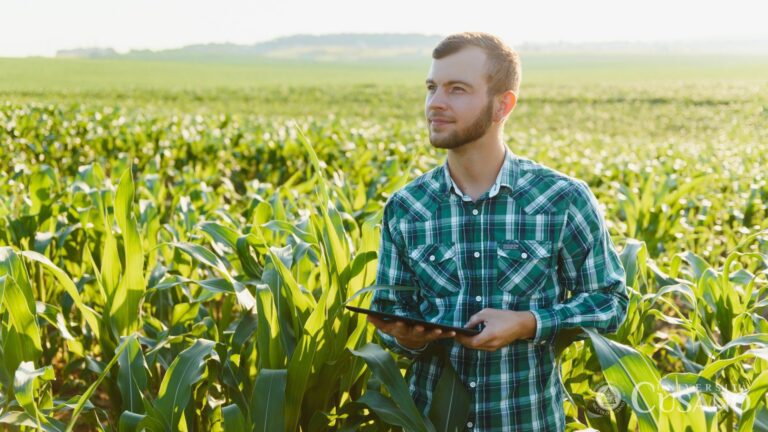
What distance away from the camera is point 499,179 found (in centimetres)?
178

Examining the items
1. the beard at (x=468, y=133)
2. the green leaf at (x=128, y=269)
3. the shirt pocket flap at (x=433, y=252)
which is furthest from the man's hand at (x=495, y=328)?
the green leaf at (x=128, y=269)

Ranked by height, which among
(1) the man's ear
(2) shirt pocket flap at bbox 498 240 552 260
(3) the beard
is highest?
(1) the man's ear

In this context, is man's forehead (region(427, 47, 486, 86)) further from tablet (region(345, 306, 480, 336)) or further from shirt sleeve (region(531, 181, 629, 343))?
tablet (region(345, 306, 480, 336))

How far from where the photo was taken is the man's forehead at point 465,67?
1726mm

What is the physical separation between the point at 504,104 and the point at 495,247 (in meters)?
0.34

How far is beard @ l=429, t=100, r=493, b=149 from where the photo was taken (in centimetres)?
174

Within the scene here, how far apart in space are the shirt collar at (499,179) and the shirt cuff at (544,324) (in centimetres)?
29

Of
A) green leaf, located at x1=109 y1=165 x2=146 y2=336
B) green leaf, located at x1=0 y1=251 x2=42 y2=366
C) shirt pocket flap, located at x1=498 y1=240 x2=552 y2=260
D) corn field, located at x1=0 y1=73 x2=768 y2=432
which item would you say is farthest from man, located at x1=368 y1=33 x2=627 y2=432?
green leaf, located at x1=0 y1=251 x2=42 y2=366

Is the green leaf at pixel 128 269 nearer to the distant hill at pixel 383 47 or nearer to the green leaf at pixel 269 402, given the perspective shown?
the green leaf at pixel 269 402

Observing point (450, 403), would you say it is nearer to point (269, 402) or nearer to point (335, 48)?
point (269, 402)

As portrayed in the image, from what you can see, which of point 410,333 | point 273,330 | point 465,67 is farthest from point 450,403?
point 465,67

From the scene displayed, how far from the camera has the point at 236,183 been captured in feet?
27.6

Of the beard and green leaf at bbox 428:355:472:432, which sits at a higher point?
the beard

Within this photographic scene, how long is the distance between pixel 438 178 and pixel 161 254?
219cm
